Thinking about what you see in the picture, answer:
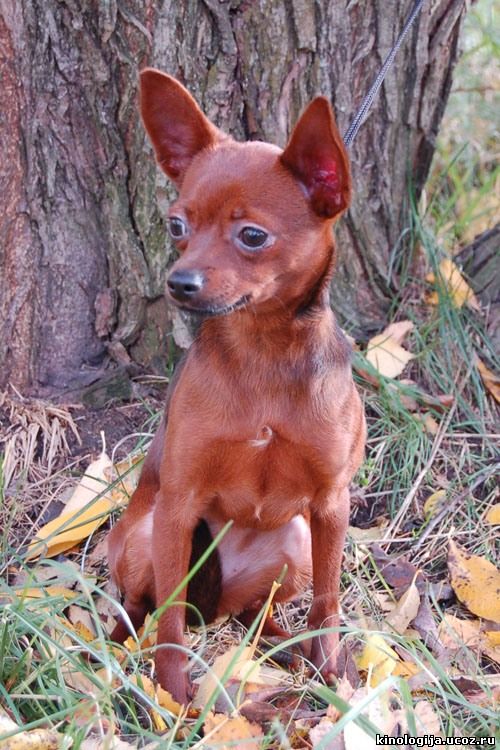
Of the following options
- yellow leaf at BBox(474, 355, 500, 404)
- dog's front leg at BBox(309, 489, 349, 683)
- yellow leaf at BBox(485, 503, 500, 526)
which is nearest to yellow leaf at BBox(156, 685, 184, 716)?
dog's front leg at BBox(309, 489, 349, 683)

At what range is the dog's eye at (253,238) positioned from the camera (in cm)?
258

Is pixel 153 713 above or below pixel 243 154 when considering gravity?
below

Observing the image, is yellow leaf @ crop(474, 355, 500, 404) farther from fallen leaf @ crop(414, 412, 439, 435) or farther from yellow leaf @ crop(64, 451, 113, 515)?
yellow leaf @ crop(64, 451, 113, 515)

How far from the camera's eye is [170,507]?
2.96 meters

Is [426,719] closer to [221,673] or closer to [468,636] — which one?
[221,673]

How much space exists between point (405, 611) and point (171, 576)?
856mm

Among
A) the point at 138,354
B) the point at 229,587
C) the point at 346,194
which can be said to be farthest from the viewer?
the point at 138,354

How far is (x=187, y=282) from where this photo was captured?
8.13 ft

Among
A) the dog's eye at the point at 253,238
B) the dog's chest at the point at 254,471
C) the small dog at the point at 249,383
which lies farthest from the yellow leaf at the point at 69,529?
the dog's eye at the point at 253,238

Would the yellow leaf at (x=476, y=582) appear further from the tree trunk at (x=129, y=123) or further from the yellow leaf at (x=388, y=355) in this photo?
the tree trunk at (x=129, y=123)

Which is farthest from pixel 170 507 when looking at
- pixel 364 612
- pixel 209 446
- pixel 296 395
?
pixel 364 612

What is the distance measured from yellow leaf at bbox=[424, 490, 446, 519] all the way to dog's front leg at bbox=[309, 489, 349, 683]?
0.87 m

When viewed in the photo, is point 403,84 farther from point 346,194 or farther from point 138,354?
point 346,194

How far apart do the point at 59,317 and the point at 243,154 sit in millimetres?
1575
